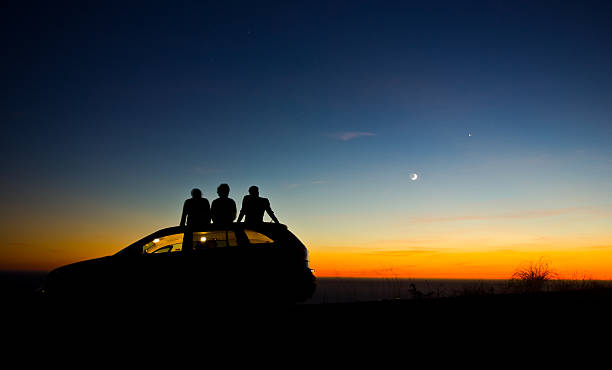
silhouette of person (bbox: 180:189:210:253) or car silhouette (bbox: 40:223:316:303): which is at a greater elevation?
silhouette of person (bbox: 180:189:210:253)

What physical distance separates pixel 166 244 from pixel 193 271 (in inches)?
25.7

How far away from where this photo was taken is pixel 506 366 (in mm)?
3299

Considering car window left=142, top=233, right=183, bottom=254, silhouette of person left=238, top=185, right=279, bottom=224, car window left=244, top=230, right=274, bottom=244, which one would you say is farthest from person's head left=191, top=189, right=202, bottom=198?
car window left=244, top=230, right=274, bottom=244

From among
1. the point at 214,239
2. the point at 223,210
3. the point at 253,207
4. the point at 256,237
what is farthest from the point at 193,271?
the point at 253,207

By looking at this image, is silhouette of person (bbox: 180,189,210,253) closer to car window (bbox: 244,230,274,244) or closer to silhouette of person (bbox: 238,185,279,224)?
silhouette of person (bbox: 238,185,279,224)

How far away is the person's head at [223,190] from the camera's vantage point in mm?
7988

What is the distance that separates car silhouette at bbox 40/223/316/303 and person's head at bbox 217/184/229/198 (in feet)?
3.91

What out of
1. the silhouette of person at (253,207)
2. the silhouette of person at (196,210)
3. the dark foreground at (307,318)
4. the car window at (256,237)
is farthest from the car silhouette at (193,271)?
the silhouette of person at (253,207)

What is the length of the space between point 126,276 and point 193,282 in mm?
1020

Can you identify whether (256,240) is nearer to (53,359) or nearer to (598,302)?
→ (53,359)

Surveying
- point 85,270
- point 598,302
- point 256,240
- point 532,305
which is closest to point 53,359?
point 85,270

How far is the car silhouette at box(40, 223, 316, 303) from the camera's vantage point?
6.49 m

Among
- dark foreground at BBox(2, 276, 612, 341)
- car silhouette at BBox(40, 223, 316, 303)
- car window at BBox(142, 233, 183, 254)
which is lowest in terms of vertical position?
dark foreground at BBox(2, 276, 612, 341)

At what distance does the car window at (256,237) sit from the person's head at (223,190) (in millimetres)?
1365
